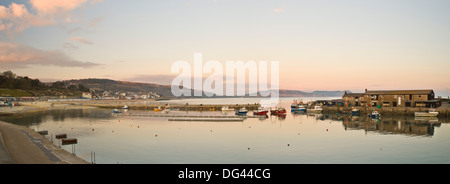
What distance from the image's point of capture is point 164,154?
98.0 ft

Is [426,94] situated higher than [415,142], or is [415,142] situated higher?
[426,94]

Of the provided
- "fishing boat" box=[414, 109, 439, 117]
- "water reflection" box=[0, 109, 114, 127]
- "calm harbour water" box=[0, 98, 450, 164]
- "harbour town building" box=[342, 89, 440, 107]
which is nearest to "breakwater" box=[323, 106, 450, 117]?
"fishing boat" box=[414, 109, 439, 117]

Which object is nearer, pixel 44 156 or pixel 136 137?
pixel 44 156

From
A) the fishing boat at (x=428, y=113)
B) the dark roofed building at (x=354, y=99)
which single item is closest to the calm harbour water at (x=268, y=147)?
the fishing boat at (x=428, y=113)

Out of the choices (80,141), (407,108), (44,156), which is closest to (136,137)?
(80,141)

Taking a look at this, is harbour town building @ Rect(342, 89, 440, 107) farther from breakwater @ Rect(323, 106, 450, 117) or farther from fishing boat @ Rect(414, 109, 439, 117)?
fishing boat @ Rect(414, 109, 439, 117)

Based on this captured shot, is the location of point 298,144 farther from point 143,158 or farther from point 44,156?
point 44,156

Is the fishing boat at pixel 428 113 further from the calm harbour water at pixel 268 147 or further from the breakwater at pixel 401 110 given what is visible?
the calm harbour water at pixel 268 147

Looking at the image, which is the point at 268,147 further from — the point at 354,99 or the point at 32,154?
the point at 354,99

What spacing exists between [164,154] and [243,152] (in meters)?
8.70
